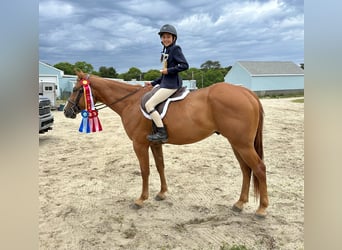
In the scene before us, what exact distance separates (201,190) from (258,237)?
1.44 metres

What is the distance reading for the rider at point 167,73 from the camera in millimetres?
3338

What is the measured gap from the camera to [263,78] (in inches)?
1449

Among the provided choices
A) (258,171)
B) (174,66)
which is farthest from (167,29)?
(258,171)

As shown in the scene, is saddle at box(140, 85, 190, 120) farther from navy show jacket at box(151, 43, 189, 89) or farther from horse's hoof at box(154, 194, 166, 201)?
horse's hoof at box(154, 194, 166, 201)

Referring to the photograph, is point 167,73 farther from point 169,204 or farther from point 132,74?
point 132,74

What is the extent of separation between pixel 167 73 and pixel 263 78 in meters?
36.6

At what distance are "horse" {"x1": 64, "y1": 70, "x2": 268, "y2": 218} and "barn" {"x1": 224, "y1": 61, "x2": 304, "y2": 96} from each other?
110 ft

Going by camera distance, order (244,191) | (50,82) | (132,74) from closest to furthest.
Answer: (244,191), (50,82), (132,74)

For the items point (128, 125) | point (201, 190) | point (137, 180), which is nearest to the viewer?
point (128, 125)

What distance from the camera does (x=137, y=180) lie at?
471cm

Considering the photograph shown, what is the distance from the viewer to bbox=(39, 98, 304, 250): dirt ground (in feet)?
9.21
